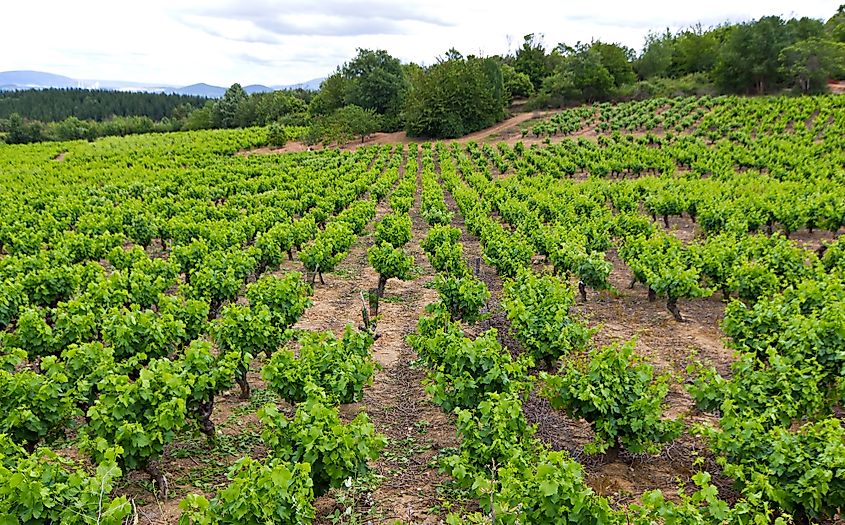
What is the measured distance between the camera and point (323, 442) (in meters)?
6.65

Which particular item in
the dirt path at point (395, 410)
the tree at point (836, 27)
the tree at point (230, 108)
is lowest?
the dirt path at point (395, 410)

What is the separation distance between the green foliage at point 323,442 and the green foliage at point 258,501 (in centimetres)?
69

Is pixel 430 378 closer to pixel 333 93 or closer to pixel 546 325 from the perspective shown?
pixel 546 325

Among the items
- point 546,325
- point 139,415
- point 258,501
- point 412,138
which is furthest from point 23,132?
point 258,501

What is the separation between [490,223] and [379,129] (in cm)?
5232

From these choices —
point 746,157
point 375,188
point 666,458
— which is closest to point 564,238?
point 666,458

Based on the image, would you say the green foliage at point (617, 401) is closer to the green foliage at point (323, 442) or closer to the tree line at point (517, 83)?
the green foliage at point (323, 442)

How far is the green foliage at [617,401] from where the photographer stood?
7.40 m

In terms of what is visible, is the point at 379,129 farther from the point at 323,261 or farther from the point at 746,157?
the point at 323,261

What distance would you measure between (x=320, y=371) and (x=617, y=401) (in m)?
4.33

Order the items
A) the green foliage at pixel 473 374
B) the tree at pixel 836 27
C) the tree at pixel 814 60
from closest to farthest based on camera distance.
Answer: the green foliage at pixel 473 374 < the tree at pixel 814 60 < the tree at pixel 836 27

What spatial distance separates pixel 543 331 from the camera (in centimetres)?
953

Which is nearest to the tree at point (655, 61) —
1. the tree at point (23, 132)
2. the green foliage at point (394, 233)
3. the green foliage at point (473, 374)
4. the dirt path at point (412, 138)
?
the dirt path at point (412, 138)

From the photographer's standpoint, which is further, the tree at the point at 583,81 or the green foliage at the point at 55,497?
the tree at the point at 583,81
